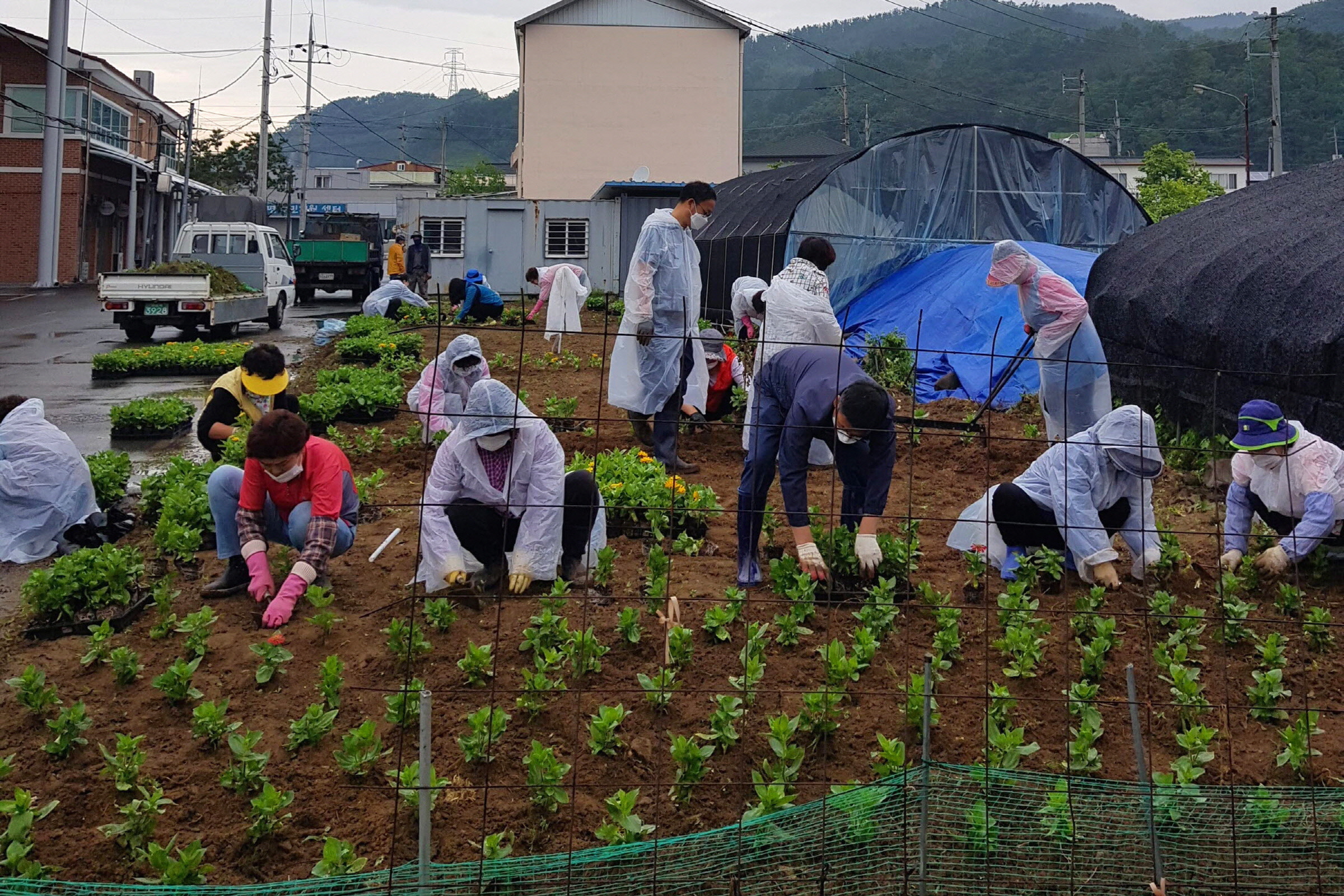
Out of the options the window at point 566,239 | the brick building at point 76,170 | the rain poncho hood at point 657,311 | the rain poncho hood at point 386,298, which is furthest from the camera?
the brick building at point 76,170

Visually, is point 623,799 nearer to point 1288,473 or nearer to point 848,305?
point 1288,473

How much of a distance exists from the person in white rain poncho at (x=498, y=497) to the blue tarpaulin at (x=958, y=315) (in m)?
5.71

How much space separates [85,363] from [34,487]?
937 cm

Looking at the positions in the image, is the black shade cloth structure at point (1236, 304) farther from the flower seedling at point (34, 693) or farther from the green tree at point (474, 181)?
the green tree at point (474, 181)

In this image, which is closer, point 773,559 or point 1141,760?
point 1141,760

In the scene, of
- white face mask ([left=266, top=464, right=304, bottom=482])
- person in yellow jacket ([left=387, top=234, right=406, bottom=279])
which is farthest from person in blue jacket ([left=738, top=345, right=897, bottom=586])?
person in yellow jacket ([left=387, top=234, right=406, bottom=279])

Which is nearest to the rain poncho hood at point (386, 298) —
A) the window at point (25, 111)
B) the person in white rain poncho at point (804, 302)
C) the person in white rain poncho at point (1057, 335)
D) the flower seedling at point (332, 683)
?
the person in white rain poncho at point (804, 302)

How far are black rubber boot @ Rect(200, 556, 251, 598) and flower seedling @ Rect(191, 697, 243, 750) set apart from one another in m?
1.37

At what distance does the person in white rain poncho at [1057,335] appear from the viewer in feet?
24.2

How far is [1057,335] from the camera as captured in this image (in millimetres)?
7582

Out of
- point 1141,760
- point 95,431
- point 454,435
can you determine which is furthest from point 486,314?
point 1141,760

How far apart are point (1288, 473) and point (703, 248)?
14077 millimetres

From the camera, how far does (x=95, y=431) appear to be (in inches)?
396

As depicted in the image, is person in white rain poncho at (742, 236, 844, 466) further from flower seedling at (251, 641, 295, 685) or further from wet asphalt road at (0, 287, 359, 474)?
wet asphalt road at (0, 287, 359, 474)
